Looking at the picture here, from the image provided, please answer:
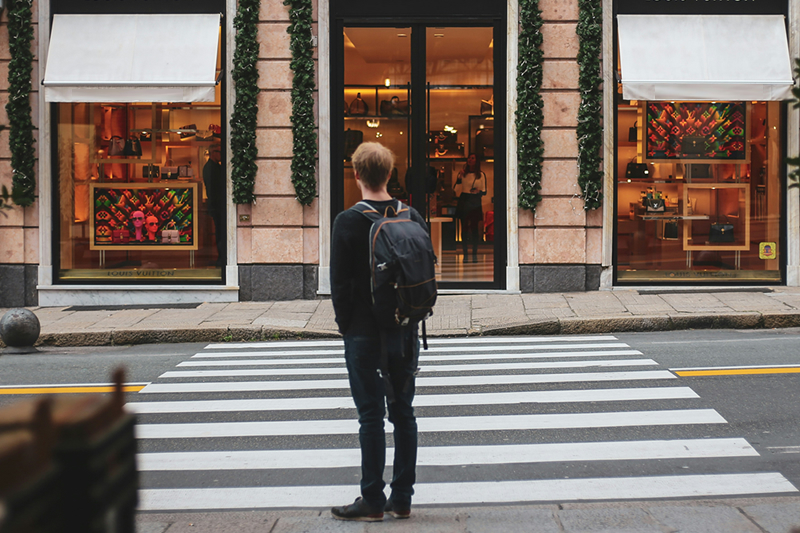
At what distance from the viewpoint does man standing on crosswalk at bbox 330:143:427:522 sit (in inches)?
181

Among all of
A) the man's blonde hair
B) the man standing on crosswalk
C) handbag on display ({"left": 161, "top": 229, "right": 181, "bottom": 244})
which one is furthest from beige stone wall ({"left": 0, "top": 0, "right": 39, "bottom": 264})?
the man standing on crosswalk

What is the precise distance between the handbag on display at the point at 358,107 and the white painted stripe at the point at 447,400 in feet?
26.0

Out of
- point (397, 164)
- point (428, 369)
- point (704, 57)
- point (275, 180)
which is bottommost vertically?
point (428, 369)

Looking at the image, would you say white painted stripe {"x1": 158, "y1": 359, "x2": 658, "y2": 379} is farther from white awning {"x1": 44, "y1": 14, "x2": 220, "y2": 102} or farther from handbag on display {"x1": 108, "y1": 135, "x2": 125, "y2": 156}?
handbag on display {"x1": 108, "y1": 135, "x2": 125, "y2": 156}

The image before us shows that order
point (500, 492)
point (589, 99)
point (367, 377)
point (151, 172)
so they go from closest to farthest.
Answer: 1. point (367, 377)
2. point (500, 492)
3. point (589, 99)
4. point (151, 172)

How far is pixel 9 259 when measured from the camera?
47.2 ft

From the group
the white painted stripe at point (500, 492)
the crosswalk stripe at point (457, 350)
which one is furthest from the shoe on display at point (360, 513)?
the crosswalk stripe at point (457, 350)

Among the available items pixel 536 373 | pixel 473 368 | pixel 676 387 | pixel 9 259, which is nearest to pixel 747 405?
pixel 676 387

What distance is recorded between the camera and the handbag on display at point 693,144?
48.1ft

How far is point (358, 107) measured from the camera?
1460 cm

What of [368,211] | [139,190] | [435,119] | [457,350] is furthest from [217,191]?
[368,211]

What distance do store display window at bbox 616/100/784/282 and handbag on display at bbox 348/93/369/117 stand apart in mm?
4252

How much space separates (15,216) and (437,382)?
929 cm

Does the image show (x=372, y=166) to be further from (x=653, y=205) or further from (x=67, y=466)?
(x=653, y=205)
